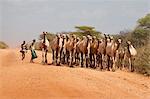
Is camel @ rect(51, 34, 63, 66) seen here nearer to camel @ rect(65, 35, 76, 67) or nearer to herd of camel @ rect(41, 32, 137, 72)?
herd of camel @ rect(41, 32, 137, 72)

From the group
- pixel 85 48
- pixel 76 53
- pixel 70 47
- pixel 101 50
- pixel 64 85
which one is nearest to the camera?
pixel 64 85

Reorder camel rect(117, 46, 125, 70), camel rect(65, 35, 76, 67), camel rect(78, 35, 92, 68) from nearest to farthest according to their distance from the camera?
1. camel rect(78, 35, 92, 68)
2. camel rect(65, 35, 76, 67)
3. camel rect(117, 46, 125, 70)

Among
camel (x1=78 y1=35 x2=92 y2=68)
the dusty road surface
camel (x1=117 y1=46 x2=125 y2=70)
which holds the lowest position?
the dusty road surface

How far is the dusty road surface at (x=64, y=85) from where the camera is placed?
1391 centimetres

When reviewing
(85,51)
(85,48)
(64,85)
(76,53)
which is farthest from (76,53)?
(64,85)

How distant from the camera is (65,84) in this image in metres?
14.6

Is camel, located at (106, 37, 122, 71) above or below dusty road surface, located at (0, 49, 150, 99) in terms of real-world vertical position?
above

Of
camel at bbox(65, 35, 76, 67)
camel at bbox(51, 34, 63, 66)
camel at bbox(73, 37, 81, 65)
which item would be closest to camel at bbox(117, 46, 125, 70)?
camel at bbox(73, 37, 81, 65)

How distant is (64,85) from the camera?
47.6ft

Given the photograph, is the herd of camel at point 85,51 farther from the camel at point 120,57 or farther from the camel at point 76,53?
the camel at point 120,57

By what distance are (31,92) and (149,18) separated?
77.4 feet

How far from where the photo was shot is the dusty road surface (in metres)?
13.9

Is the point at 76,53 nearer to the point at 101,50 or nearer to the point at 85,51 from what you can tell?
the point at 85,51

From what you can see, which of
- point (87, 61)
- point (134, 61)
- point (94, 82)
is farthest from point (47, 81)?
point (134, 61)
